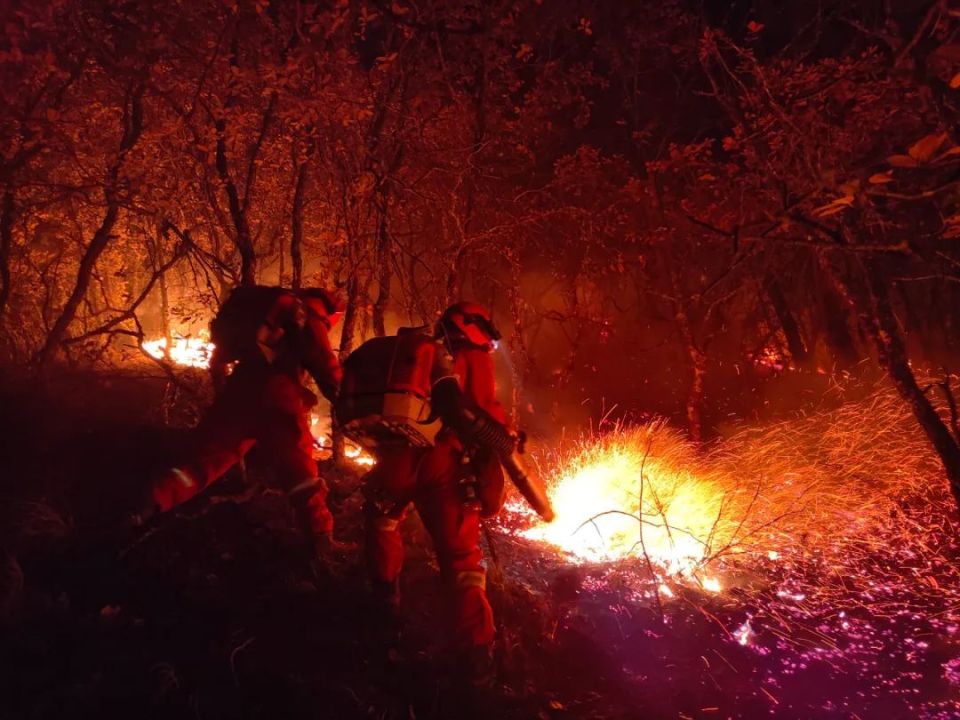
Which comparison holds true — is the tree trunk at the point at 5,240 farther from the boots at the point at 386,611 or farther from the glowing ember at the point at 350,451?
the boots at the point at 386,611

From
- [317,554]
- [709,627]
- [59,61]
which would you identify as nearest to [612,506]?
[709,627]

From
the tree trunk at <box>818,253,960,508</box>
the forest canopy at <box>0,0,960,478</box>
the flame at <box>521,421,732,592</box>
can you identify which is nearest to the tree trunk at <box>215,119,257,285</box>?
the forest canopy at <box>0,0,960,478</box>

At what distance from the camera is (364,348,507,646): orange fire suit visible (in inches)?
138

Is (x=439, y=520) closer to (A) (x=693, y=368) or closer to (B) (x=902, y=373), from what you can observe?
(B) (x=902, y=373)

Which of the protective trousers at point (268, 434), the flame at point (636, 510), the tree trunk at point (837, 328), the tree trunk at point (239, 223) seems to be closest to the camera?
the protective trousers at point (268, 434)

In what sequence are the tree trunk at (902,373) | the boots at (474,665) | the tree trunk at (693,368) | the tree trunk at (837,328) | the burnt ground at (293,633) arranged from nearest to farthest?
the burnt ground at (293,633) < the boots at (474,665) < the tree trunk at (902,373) < the tree trunk at (693,368) < the tree trunk at (837,328)

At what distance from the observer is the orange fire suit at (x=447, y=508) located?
3498mm

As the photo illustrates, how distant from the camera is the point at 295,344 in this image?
423 centimetres

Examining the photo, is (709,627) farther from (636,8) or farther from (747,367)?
(747,367)

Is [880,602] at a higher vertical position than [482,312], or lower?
lower

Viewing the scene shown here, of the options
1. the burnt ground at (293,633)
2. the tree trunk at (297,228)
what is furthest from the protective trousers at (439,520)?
the tree trunk at (297,228)

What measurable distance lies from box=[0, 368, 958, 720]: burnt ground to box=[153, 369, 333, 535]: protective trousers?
0.38 m

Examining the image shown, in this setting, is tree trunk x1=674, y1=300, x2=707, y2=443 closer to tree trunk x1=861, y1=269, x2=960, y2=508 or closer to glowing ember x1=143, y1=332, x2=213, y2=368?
tree trunk x1=861, y1=269, x2=960, y2=508

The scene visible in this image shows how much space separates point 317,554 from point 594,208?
35.0 ft
